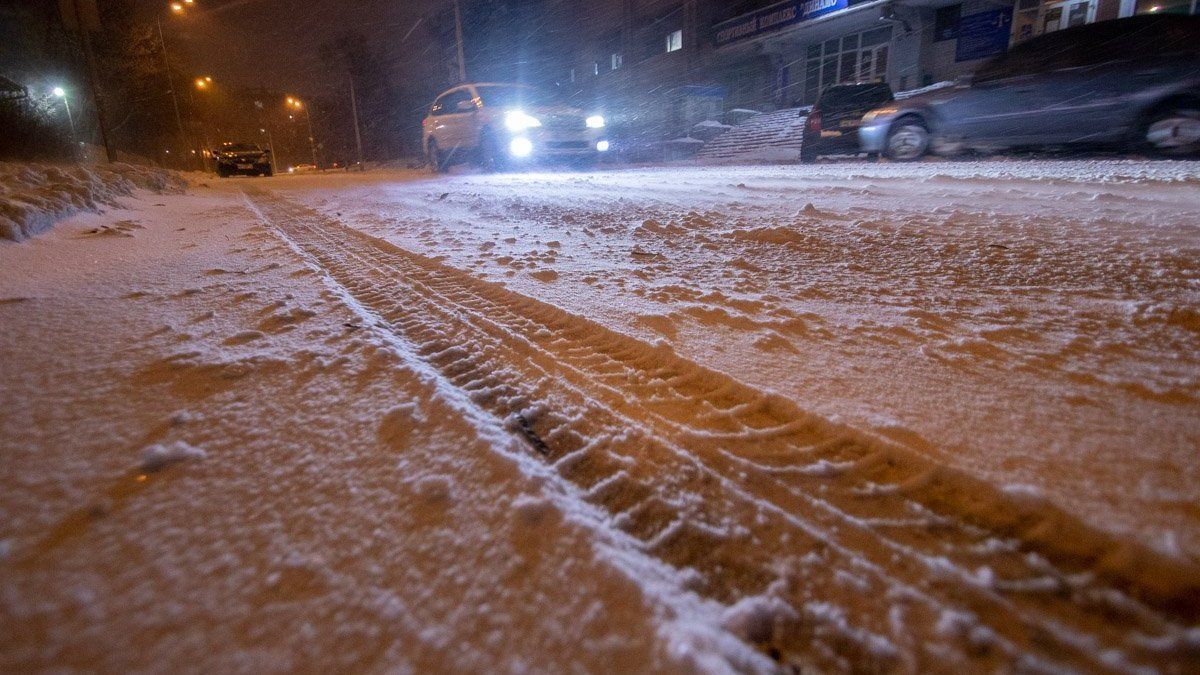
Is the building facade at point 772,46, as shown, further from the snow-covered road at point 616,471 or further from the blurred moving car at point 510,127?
the snow-covered road at point 616,471

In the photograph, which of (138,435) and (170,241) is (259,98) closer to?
(170,241)

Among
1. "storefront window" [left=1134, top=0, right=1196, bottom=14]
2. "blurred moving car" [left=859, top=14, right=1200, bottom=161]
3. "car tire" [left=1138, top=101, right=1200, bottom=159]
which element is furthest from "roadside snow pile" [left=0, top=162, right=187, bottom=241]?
"storefront window" [left=1134, top=0, right=1196, bottom=14]

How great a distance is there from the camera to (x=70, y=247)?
3.58 m

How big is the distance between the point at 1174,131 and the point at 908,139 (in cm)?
326

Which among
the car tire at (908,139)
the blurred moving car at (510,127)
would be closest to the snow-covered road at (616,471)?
the car tire at (908,139)

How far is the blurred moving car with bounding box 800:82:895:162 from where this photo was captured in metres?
10.8

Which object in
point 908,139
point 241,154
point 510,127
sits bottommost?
point 908,139

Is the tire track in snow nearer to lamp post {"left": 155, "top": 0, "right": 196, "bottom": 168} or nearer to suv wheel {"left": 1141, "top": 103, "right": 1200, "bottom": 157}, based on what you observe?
suv wheel {"left": 1141, "top": 103, "right": 1200, "bottom": 157}

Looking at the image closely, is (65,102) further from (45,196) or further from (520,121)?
(45,196)

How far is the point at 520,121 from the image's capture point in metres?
11.9

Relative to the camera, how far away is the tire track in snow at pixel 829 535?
86 cm

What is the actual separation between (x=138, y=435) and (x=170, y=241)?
3770 millimetres

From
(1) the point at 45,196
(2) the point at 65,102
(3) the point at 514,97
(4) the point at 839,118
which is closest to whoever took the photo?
(1) the point at 45,196

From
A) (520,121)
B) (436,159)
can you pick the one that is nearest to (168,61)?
(436,159)
